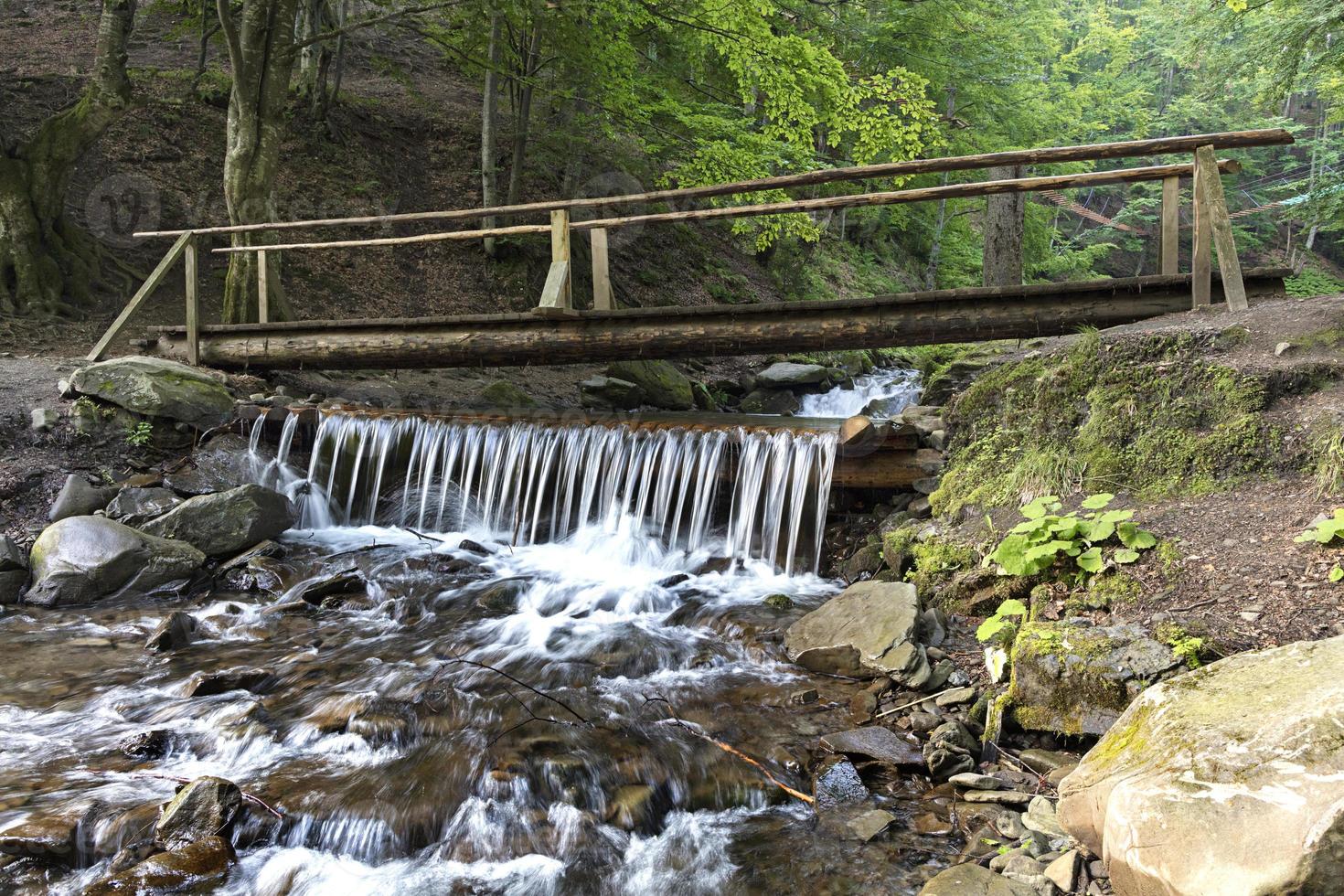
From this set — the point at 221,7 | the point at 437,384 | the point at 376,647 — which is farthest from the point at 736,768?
the point at 221,7

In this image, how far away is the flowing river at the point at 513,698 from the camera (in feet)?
10.5

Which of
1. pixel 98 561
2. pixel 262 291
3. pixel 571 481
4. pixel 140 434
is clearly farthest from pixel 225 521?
pixel 262 291

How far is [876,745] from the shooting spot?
3.77 meters

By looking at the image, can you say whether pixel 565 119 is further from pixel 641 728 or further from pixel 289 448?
pixel 641 728

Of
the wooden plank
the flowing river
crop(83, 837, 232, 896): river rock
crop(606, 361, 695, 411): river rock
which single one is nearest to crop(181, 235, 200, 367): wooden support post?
the wooden plank

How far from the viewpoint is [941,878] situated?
2.78 metres

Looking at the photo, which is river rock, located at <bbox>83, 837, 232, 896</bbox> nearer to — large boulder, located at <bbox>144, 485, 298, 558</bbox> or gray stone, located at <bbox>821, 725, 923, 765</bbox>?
gray stone, located at <bbox>821, 725, 923, 765</bbox>

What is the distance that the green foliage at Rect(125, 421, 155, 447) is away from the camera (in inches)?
305

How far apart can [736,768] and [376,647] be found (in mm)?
2812

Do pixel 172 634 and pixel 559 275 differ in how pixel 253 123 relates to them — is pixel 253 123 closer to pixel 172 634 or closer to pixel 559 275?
pixel 559 275

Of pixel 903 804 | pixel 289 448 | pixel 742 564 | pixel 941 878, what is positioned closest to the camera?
pixel 941 878

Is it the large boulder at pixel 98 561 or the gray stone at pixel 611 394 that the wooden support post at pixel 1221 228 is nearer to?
the gray stone at pixel 611 394

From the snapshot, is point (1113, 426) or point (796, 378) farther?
point (796, 378)

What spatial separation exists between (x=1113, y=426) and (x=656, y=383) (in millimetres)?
8133
